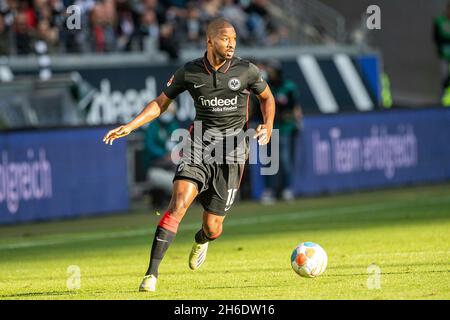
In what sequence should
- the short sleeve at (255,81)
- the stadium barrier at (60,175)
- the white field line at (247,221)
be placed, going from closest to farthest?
the short sleeve at (255,81), the white field line at (247,221), the stadium barrier at (60,175)

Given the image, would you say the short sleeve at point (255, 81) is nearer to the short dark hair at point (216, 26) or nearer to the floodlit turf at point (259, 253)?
the short dark hair at point (216, 26)

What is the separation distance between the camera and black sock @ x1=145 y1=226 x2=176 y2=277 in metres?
11.0

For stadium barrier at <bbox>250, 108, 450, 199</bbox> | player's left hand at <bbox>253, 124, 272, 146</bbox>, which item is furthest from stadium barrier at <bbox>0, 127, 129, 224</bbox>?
→ player's left hand at <bbox>253, 124, 272, 146</bbox>

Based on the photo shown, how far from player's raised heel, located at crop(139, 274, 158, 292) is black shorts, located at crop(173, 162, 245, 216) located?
1.10 metres

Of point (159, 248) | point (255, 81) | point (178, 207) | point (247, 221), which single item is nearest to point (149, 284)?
point (159, 248)

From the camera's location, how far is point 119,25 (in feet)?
90.3

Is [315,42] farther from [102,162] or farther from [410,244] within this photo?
[410,244]

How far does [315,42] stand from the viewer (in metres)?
32.6

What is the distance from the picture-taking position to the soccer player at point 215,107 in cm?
1135

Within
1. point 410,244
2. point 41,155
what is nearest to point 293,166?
point 41,155

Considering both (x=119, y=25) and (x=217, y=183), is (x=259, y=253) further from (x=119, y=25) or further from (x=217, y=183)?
(x=119, y=25)

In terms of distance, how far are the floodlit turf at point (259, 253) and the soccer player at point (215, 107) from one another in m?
0.85

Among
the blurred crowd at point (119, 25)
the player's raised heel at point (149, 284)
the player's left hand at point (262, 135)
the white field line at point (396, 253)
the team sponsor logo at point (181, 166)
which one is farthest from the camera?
the blurred crowd at point (119, 25)

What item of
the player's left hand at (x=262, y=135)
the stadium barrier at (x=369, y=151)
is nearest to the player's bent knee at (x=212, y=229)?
the player's left hand at (x=262, y=135)
